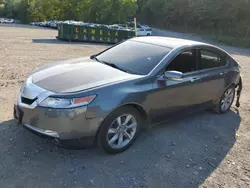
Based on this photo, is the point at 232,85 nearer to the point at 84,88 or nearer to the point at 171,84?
the point at 171,84

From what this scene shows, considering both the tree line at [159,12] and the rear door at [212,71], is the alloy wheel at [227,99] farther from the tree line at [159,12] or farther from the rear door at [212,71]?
the tree line at [159,12]

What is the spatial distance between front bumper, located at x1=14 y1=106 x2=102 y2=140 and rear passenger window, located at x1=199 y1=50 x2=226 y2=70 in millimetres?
2356

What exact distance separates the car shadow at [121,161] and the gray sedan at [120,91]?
29 cm

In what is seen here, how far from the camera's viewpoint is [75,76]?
3330 millimetres

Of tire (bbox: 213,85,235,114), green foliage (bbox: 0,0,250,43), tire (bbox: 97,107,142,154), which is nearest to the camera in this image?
tire (bbox: 97,107,142,154)

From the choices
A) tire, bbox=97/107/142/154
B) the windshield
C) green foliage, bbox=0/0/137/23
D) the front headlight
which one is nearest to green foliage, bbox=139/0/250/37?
green foliage, bbox=0/0/137/23

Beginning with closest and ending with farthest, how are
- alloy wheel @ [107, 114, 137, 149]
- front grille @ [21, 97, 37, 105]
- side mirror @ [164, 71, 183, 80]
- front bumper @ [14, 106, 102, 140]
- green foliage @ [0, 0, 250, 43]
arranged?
front bumper @ [14, 106, 102, 140] → front grille @ [21, 97, 37, 105] → alloy wheel @ [107, 114, 137, 149] → side mirror @ [164, 71, 183, 80] → green foliage @ [0, 0, 250, 43]

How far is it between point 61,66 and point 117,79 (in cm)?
106

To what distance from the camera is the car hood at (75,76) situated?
3.05 m

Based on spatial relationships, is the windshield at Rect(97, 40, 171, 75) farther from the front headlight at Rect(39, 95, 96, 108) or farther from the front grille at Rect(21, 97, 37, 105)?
the front grille at Rect(21, 97, 37, 105)

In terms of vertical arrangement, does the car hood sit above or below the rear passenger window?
below

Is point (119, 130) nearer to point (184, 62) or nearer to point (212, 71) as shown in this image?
point (184, 62)

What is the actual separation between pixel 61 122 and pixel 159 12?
49468 millimetres

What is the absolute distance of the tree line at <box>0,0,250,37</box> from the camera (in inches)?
1288
